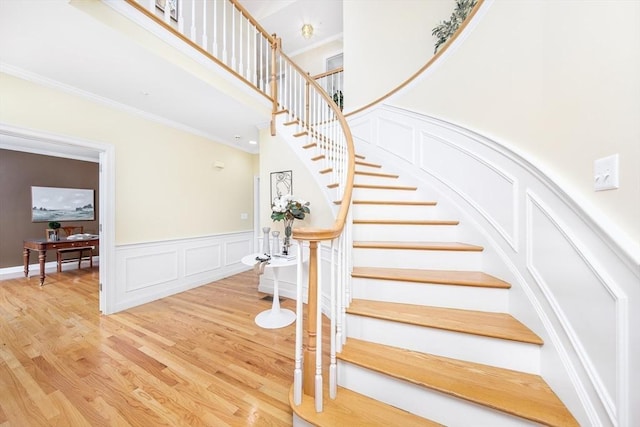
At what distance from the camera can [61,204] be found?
4.81 meters

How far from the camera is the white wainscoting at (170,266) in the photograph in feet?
9.53

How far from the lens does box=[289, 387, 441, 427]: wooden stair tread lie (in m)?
1.09

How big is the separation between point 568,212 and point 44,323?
4.36 metres

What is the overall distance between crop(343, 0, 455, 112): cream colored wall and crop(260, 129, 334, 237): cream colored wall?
151cm

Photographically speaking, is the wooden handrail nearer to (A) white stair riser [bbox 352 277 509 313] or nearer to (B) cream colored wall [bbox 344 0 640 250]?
(B) cream colored wall [bbox 344 0 640 250]

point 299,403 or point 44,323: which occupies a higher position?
point 299,403

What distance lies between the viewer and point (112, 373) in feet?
5.70

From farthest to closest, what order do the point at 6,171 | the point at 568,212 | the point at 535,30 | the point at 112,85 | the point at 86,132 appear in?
the point at 6,171 < the point at 86,132 < the point at 112,85 < the point at 535,30 < the point at 568,212

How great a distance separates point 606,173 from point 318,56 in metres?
5.82

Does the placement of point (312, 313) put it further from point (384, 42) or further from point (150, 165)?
point (384, 42)

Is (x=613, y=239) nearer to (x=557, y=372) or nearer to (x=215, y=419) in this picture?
(x=557, y=372)

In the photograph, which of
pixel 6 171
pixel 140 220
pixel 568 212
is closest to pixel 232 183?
pixel 140 220

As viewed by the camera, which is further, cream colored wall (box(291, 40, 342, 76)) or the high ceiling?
cream colored wall (box(291, 40, 342, 76))

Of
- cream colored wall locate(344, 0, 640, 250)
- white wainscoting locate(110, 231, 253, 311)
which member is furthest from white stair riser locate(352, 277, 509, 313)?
white wainscoting locate(110, 231, 253, 311)
